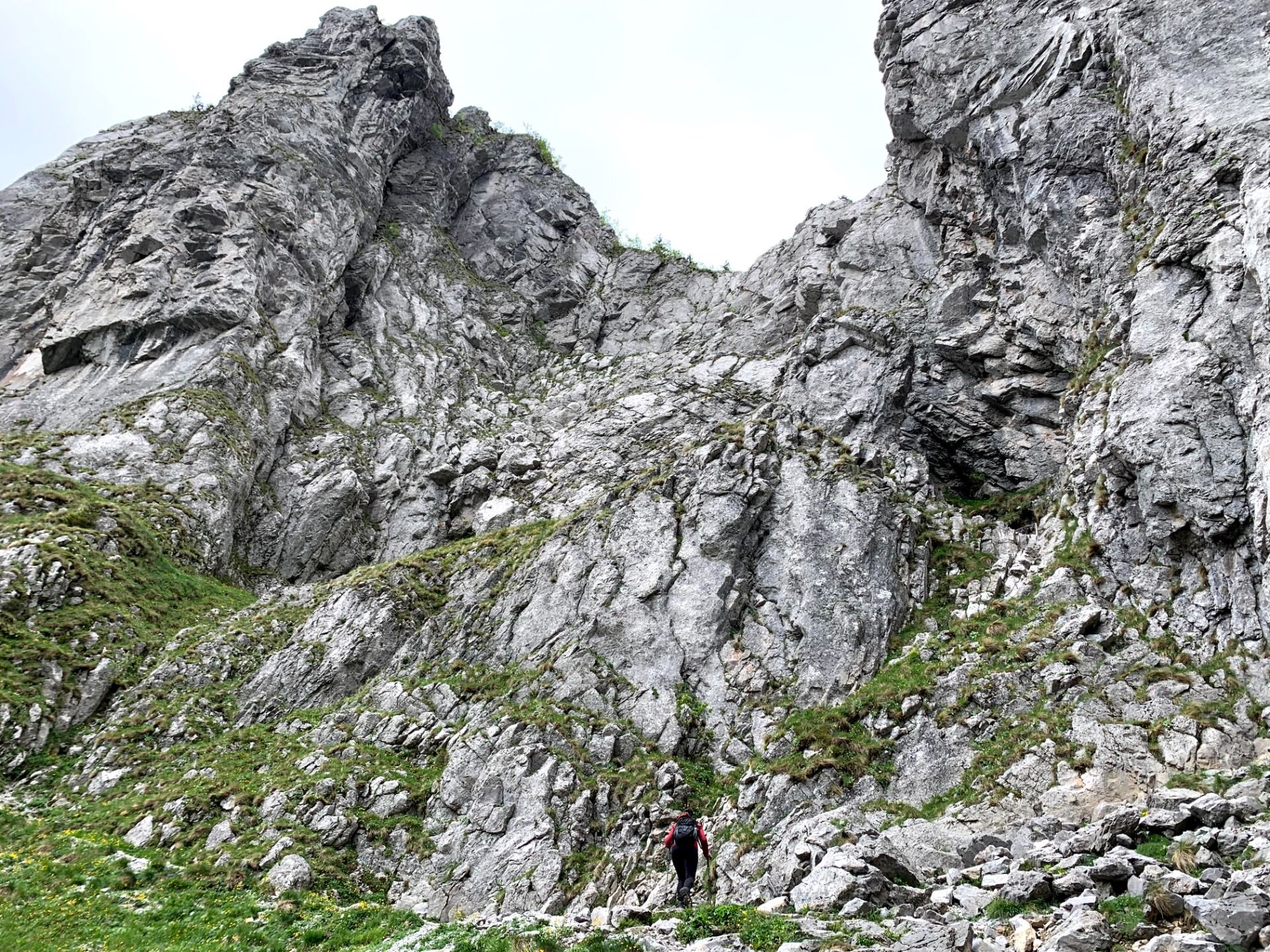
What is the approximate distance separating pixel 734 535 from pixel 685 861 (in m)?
15.6

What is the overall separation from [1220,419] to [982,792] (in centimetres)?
1285

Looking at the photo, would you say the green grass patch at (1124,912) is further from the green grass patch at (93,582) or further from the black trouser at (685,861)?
the green grass patch at (93,582)

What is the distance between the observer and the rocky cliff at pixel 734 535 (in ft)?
63.4

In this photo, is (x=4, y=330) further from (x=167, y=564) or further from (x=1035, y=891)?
(x=1035, y=891)

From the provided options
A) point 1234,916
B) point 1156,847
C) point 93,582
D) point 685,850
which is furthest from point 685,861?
point 93,582

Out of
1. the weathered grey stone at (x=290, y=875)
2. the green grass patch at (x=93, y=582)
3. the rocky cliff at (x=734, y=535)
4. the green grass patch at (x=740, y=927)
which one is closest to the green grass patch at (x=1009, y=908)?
the rocky cliff at (x=734, y=535)

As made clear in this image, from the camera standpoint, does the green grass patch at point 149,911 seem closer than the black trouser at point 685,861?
Yes

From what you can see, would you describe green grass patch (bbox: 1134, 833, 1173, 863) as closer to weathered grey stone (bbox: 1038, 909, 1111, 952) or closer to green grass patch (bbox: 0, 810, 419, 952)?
weathered grey stone (bbox: 1038, 909, 1111, 952)

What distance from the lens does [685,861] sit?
50.9 ft

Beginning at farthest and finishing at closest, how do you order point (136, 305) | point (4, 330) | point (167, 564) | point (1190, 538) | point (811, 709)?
point (4, 330) → point (136, 305) → point (167, 564) → point (811, 709) → point (1190, 538)

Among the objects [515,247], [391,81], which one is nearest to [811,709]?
[515,247]

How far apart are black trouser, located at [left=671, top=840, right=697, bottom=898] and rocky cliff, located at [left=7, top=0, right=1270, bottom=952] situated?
2234mm

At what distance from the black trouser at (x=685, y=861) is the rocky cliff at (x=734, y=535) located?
223 centimetres

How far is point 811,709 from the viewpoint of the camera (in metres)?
23.5
